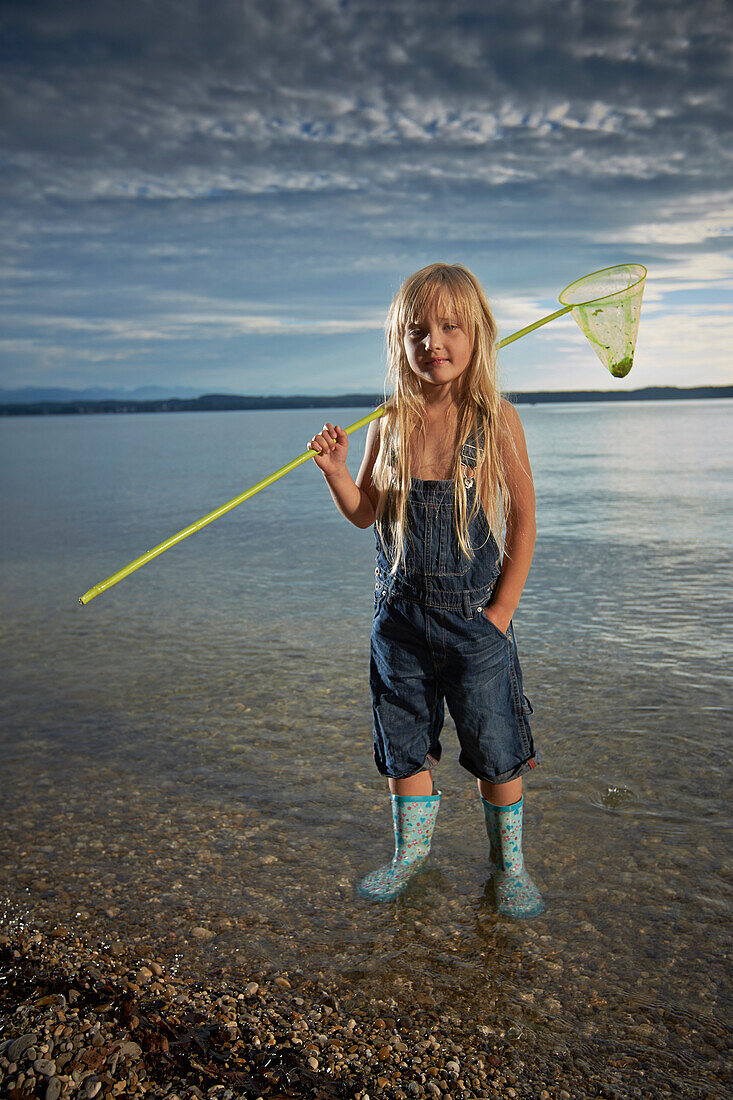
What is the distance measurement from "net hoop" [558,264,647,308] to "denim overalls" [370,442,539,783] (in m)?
0.80

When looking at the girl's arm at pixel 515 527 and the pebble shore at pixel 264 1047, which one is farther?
the girl's arm at pixel 515 527

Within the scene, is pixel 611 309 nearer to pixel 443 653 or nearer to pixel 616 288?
pixel 616 288

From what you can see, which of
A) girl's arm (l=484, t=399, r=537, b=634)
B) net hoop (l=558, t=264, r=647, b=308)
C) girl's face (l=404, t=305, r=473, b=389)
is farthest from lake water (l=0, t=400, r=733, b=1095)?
net hoop (l=558, t=264, r=647, b=308)

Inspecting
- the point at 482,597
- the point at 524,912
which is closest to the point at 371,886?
the point at 524,912

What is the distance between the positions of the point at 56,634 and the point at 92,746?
6.38 ft

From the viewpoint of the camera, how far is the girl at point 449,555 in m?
2.46

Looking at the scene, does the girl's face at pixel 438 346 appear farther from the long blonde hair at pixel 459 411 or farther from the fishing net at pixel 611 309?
the fishing net at pixel 611 309

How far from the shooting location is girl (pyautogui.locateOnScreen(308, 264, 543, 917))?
2465 millimetres

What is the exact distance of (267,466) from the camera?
56.6ft

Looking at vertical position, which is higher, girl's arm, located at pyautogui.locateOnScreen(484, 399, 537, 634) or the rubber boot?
girl's arm, located at pyautogui.locateOnScreen(484, 399, 537, 634)

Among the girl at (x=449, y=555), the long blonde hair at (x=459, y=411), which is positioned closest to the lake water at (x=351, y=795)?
the girl at (x=449, y=555)

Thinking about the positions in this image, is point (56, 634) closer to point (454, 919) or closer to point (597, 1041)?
point (454, 919)

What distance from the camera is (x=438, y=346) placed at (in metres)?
2.48

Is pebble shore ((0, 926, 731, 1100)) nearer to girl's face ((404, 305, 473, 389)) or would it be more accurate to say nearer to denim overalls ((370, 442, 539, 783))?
denim overalls ((370, 442, 539, 783))
